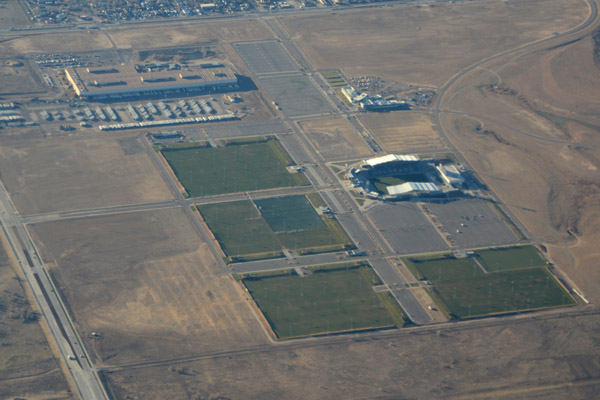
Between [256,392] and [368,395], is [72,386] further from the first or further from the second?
[368,395]

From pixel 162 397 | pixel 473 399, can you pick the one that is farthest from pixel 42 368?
pixel 473 399

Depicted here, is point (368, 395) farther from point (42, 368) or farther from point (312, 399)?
point (42, 368)

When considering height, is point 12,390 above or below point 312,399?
above

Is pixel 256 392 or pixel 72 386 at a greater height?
pixel 72 386

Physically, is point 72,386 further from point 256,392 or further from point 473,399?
point 473,399

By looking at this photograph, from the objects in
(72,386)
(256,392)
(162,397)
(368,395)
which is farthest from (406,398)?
(72,386)

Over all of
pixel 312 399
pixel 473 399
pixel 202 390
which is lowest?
pixel 473 399

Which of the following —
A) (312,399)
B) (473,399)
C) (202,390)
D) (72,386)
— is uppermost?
(72,386)
